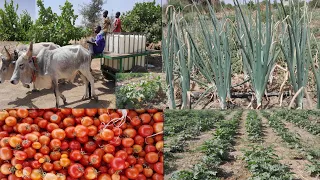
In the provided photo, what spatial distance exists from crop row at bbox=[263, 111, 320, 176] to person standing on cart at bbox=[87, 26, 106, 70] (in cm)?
147

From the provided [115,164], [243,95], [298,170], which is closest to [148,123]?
[115,164]

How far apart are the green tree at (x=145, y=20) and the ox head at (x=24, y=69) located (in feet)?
2.78

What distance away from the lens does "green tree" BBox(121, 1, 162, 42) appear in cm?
254

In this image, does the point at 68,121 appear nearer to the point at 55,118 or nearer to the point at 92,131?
the point at 55,118

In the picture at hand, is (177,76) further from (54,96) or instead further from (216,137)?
(54,96)

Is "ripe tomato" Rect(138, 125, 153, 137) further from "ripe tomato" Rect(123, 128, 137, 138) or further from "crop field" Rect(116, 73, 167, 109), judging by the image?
"crop field" Rect(116, 73, 167, 109)

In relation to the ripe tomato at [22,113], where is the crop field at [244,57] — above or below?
above

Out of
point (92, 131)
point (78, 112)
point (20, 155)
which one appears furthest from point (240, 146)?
point (20, 155)

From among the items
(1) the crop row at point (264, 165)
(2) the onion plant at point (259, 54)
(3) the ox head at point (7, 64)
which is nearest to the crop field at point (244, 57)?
(2) the onion plant at point (259, 54)

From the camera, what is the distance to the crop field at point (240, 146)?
9.27 feet

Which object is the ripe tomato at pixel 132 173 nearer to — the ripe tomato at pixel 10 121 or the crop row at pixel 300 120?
the ripe tomato at pixel 10 121

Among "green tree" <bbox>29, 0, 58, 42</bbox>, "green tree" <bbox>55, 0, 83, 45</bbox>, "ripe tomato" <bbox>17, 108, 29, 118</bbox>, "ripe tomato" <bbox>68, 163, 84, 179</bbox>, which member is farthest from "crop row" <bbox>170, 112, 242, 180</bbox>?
"green tree" <bbox>29, 0, 58, 42</bbox>

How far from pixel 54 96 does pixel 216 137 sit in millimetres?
1526

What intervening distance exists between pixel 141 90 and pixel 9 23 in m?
1.23
